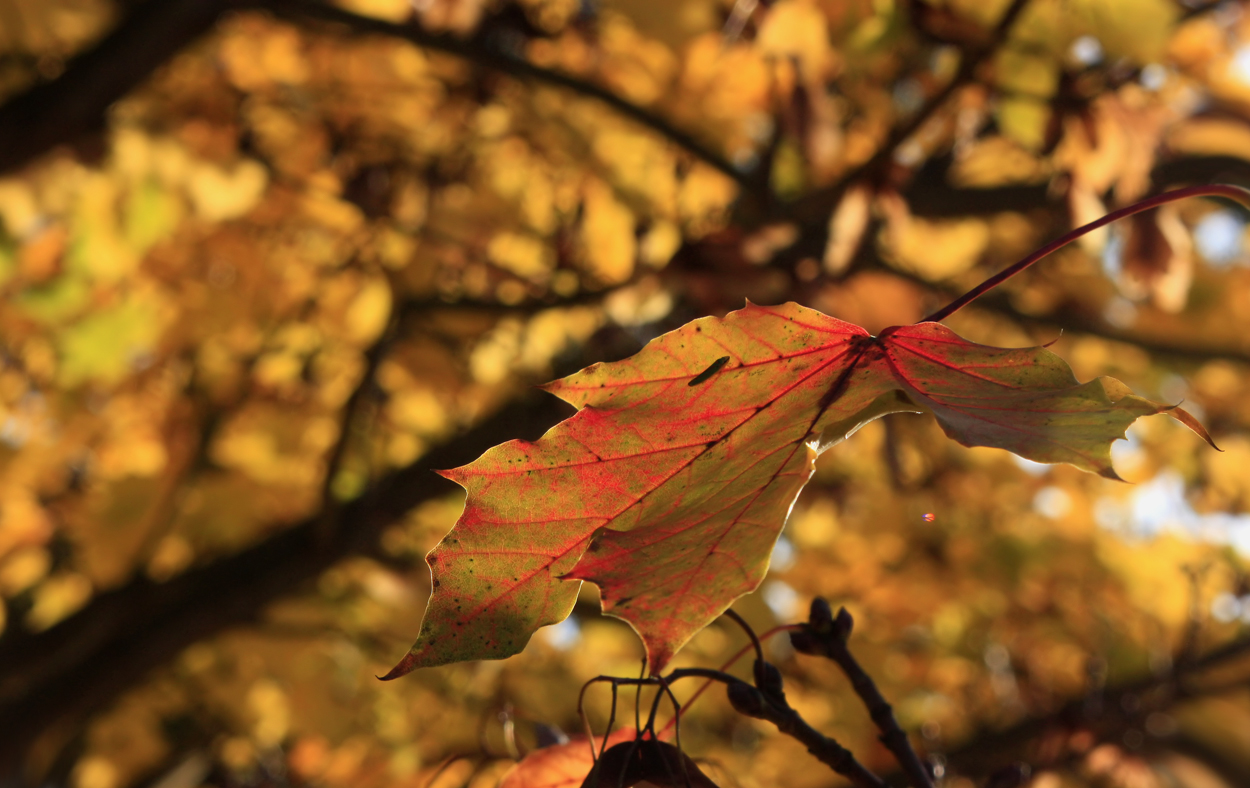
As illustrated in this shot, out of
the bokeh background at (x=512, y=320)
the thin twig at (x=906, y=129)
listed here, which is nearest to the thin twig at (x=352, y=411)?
the bokeh background at (x=512, y=320)

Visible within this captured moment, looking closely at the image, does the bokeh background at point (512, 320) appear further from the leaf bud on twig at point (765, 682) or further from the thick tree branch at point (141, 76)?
the leaf bud on twig at point (765, 682)

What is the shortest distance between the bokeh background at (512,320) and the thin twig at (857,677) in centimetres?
78

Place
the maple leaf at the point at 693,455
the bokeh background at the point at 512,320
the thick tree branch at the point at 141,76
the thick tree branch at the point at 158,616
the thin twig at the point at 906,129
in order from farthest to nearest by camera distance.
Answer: the thick tree branch at the point at 158,616 < the thick tree branch at the point at 141,76 < the bokeh background at the point at 512,320 < the thin twig at the point at 906,129 < the maple leaf at the point at 693,455

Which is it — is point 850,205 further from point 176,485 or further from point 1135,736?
point 176,485

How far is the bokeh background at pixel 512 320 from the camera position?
1.31m

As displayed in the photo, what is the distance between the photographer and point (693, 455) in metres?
0.43

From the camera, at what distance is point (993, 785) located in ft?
1.61

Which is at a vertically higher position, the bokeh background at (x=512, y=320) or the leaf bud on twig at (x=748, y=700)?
the leaf bud on twig at (x=748, y=700)

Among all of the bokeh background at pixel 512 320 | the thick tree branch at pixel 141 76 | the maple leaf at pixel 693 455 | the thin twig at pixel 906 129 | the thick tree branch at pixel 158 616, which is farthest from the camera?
the thick tree branch at pixel 158 616

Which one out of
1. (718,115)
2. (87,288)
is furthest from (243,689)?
(718,115)

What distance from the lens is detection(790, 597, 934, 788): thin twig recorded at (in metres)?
0.42

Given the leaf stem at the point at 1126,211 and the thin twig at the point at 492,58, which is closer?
the leaf stem at the point at 1126,211

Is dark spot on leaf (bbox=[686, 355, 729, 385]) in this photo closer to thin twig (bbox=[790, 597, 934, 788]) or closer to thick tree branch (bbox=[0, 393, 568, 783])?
thin twig (bbox=[790, 597, 934, 788])

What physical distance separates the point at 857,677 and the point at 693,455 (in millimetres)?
160
